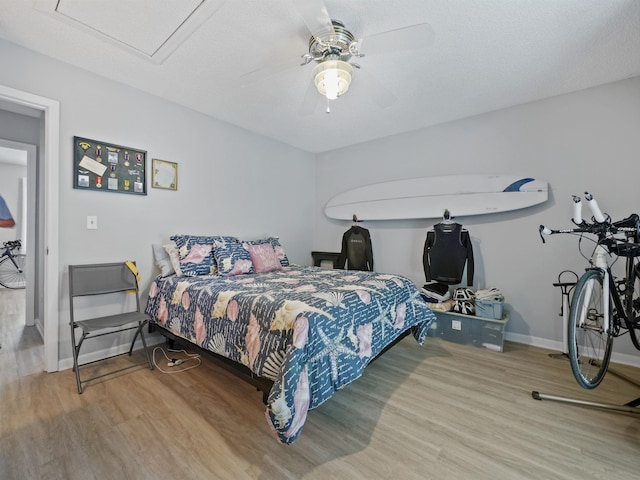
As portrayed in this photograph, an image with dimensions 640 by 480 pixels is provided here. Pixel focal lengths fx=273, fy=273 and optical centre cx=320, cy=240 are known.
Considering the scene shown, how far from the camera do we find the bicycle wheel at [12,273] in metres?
5.28

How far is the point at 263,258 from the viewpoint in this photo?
3156 millimetres

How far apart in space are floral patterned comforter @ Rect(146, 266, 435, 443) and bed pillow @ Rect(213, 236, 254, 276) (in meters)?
0.17

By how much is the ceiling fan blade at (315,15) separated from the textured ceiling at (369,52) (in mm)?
17

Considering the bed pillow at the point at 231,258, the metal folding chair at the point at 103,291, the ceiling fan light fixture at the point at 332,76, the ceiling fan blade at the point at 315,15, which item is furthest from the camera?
the bed pillow at the point at 231,258

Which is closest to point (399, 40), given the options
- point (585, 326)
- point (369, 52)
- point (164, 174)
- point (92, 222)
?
point (369, 52)

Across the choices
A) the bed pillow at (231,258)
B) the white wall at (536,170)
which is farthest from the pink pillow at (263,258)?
the white wall at (536,170)

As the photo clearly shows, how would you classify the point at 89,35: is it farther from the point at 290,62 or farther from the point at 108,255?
the point at 108,255

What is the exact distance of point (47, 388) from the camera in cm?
202

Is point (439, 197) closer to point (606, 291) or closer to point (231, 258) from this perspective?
point (606, 291)

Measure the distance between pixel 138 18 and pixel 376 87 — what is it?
192cm

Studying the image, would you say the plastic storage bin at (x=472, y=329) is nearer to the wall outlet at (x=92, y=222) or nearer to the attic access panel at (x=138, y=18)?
the attic access panel at (x=138, y=18)

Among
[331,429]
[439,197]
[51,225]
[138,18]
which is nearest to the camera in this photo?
[331,429]

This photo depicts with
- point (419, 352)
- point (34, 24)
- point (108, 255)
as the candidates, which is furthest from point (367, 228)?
point (34, 24)

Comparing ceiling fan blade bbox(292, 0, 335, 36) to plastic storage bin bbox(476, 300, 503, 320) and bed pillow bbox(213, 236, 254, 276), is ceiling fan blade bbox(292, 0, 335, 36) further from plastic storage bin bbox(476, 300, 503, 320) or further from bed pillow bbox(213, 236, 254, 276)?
plastic storage bin bbox(476, 300, 503, 320)
